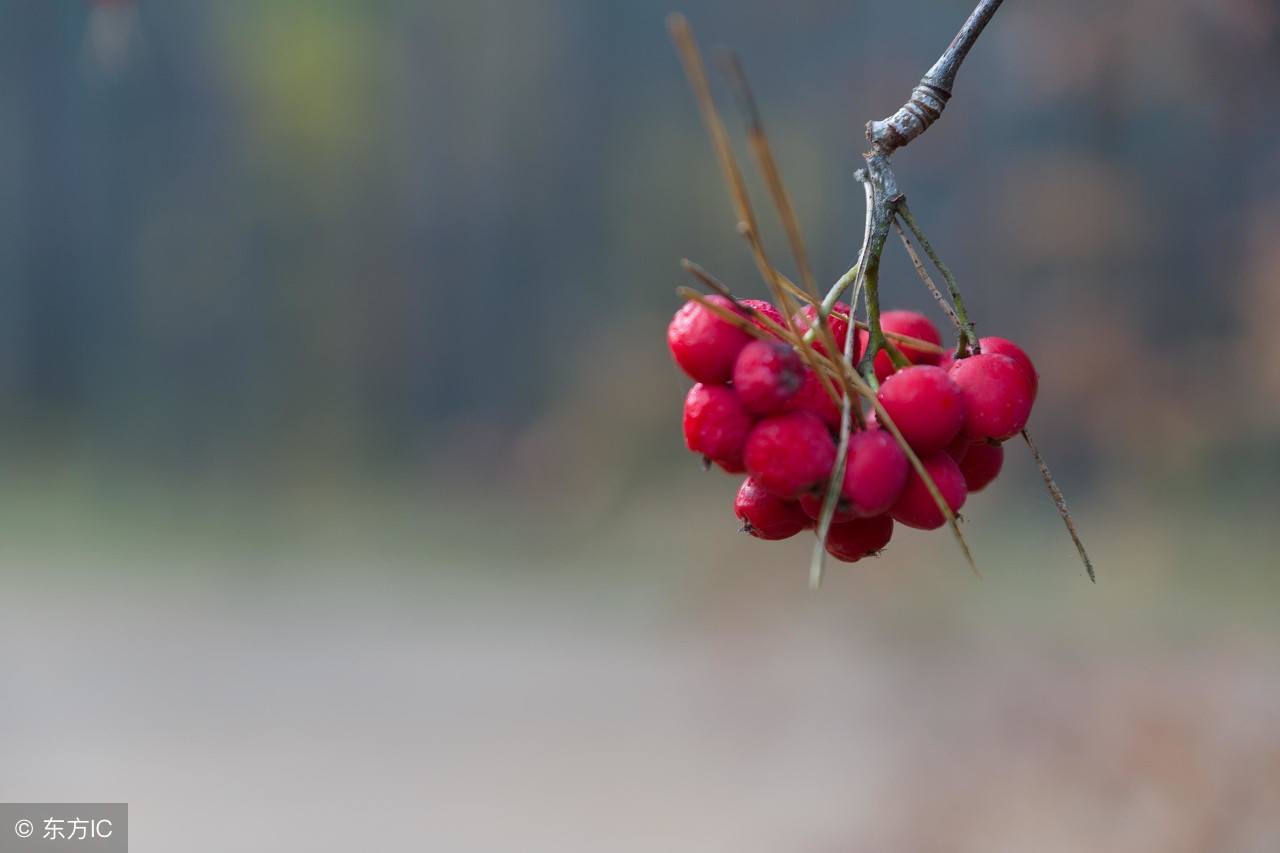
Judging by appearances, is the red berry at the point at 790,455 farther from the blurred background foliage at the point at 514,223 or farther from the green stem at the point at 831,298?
the blurred background foliage at the point at 514,223

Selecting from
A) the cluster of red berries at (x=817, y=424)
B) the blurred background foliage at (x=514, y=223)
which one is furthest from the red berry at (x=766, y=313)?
the blurred background foliage at (x=514, y=223)

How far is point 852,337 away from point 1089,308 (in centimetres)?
193

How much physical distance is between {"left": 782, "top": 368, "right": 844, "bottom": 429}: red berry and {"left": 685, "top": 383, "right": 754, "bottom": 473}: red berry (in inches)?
1.0

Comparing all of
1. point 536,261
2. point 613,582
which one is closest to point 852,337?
point 613,582

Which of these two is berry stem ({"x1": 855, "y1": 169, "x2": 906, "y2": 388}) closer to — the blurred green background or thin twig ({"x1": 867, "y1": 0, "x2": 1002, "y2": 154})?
thin twig ({"x1": 867, "y1": 0, "x2": 1002, "y2": 154})

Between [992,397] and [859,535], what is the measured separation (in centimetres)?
9

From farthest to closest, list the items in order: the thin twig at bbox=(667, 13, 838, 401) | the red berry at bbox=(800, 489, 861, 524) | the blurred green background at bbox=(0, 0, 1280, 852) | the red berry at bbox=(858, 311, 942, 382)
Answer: the blurred green background at bbox=(0, 0, 1280, 852), the red berry at bbox=(858, 311, 942, 382), the red berry at bbox=(800, 489, 861, 524), the thin twig at bbox=(667, 13, 838, 401)

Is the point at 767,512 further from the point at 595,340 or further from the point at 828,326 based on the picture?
the point at 595,340

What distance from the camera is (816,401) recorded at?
0.49m

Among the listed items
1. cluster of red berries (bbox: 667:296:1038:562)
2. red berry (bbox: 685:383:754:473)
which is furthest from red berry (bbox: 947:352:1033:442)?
red berry (bbox: 685:383:754:473)

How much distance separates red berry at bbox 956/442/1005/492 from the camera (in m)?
0.56

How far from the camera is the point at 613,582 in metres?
2.55

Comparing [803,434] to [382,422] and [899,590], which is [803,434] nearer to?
[899,590]

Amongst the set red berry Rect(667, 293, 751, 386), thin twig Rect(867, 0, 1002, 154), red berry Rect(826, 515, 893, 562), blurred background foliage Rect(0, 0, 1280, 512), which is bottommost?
red berry Rect(826, 515, 893, 562)
